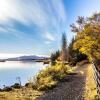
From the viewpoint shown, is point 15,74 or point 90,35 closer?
point 90,35

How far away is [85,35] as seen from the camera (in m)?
36.7

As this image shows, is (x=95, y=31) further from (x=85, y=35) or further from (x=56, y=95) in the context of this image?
(x=56, y=95)

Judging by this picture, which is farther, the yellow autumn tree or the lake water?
the lake water

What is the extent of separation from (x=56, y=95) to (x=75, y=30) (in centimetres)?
2298

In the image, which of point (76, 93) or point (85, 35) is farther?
point (85, 35)

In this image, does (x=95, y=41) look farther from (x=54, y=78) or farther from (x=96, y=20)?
(x=54, y=78)

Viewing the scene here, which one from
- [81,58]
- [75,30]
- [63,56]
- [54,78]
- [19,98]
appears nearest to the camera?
[19,98]

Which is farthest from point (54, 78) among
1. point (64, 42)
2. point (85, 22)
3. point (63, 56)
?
point (64, 42)

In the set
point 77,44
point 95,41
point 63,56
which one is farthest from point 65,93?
point 63,56

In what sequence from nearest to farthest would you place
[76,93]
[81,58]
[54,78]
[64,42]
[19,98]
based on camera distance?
[19,98], [76,93], [54,78], [81,58], [64,42]

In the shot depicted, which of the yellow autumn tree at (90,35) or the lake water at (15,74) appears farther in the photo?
the lake water at (15,74)

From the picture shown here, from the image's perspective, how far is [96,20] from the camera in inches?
1502

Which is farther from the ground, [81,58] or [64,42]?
[64,42]

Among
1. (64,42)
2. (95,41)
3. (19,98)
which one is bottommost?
(19,98)
